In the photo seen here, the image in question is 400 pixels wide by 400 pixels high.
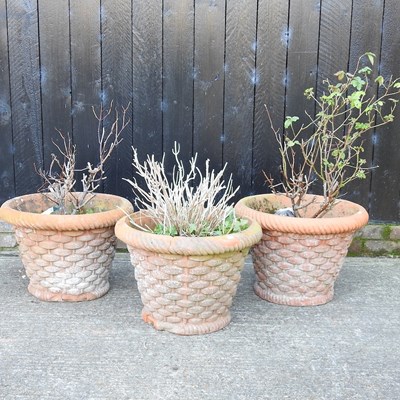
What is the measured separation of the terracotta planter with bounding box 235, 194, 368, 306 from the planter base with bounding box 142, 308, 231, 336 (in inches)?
14.6

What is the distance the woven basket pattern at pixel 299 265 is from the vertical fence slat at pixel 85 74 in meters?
1.20

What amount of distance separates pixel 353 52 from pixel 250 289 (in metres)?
1.42

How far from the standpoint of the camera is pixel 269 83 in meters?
3.12

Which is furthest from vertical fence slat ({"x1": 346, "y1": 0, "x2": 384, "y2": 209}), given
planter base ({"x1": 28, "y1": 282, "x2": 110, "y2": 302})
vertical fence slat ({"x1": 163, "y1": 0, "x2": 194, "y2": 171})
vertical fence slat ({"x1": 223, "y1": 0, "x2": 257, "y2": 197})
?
planter base ({"x1": 28, "y1": 282, "x2": 110, "y2": 302})

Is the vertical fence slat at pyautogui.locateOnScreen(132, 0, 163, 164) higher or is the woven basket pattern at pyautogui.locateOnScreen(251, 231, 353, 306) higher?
the vertical fence slat at pyautogui.locateOnScreen(132, 0, 163, 164)

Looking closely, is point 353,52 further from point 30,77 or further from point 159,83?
point 30,77

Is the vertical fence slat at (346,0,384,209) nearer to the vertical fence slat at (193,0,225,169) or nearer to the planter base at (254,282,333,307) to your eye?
the vertical fence slat at (193,0,225,169)

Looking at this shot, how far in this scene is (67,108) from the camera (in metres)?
3.18

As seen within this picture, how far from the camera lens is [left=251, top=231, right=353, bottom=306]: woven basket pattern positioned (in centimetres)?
254

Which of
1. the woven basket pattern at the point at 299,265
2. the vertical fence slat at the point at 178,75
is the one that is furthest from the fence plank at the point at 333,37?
the woven basket pattern at the point at 299,265

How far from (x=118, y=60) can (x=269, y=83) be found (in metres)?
0.85

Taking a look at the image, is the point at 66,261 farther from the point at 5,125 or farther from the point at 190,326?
the point at 5,125

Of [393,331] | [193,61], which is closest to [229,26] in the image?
[193,61]

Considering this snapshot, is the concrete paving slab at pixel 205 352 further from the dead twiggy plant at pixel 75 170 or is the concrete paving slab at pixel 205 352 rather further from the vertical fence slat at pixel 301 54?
the vertical fence slat at pixel 301 54
